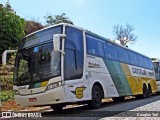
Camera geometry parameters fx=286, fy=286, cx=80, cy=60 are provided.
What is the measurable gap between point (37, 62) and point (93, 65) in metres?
2.71

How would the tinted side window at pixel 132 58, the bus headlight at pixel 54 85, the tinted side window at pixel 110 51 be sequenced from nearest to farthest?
1. the bus headlight at pixel 54 85
2. the tinted side window at pixel 110 51
3. the tinted side window at pixel 132 58

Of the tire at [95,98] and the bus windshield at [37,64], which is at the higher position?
the bus windshield at [37,64]

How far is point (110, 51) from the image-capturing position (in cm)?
1468

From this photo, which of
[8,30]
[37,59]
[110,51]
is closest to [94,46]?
[110,51]

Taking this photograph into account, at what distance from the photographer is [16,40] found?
2005 cm

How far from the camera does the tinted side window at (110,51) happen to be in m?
14.1

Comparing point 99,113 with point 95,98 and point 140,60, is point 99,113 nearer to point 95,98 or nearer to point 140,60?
point 95,98

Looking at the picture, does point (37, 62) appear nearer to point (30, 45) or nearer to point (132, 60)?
point (30, 45)

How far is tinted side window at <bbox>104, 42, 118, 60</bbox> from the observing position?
46.3ft

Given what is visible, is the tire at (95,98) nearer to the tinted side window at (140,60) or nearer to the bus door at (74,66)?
the bus door at (74,66)

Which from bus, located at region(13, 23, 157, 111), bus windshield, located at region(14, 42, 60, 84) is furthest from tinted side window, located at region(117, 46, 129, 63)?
bus windshield, located at region(14, 42, 60, 84)

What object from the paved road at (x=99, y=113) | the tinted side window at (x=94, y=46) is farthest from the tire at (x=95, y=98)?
the tinted side window at (x=94, y=46)

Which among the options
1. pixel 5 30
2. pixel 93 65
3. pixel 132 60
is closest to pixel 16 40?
pixel 5 30

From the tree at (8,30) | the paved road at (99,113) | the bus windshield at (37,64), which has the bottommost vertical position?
the paved road at (99,113)
